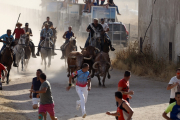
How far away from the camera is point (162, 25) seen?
74.1 ft

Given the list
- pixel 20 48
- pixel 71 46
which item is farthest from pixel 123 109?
pixel 20 48

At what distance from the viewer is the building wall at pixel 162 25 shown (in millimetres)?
20375

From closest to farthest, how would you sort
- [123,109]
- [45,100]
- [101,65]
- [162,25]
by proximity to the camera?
[123,109]
[45,100]
[101,65]
[162,25]

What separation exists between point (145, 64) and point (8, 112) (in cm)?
1180

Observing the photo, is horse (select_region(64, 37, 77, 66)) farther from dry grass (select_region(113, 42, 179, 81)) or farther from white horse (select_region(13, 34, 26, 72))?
dry grass (select_region(113, 42, 179, 81))

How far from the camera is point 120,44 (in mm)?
33312

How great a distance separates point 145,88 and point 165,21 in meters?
5.88

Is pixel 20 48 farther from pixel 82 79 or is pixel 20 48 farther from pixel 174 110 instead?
pixel 174 110

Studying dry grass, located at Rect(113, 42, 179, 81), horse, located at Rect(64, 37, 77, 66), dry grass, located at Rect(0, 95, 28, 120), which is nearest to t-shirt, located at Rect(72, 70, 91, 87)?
dry grass, located at Rect(0, 95, 28, 120)

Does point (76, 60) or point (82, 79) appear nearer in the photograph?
point (82, 79)

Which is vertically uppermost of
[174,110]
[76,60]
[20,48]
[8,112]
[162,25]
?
[162,25]

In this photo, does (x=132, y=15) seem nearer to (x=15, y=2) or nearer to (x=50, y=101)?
(x=15, y=2)

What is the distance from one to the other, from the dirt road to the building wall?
2507 mm

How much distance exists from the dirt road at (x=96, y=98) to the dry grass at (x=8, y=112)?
17 cm
